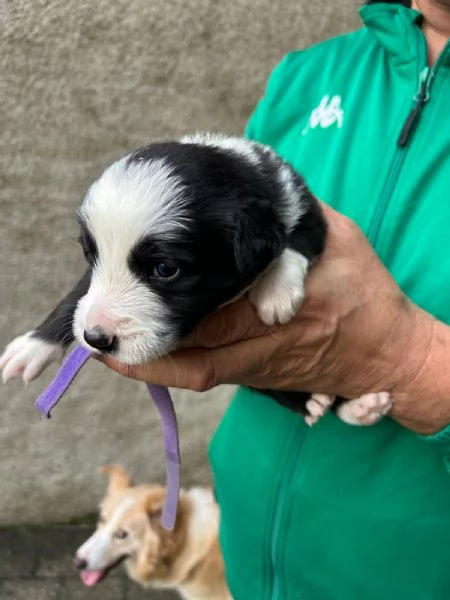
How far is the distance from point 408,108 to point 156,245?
0.64 meters

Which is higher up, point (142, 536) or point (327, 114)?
point (327, 114)

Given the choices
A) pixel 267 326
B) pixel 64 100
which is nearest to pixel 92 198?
pixel 267 326

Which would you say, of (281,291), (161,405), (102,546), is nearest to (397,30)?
(281,291)

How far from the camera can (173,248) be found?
1.03 metres

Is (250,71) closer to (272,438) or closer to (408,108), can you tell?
(408,108)

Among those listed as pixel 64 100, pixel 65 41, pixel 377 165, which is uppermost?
pixel 377 165

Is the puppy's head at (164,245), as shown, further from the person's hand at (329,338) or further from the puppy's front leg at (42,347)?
the puppy's front leg at (42,347)

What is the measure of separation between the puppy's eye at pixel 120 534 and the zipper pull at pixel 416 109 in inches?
78.4

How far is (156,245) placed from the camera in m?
1.03

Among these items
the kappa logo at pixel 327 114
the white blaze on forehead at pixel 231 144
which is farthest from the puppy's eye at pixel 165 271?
the kappa logo at pixel 327 114

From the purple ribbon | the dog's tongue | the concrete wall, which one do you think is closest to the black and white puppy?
the purple ribbon

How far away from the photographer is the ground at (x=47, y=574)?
301 centimetres

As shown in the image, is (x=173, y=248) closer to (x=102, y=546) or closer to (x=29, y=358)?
(x=29, y=358)

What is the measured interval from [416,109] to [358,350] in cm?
49
